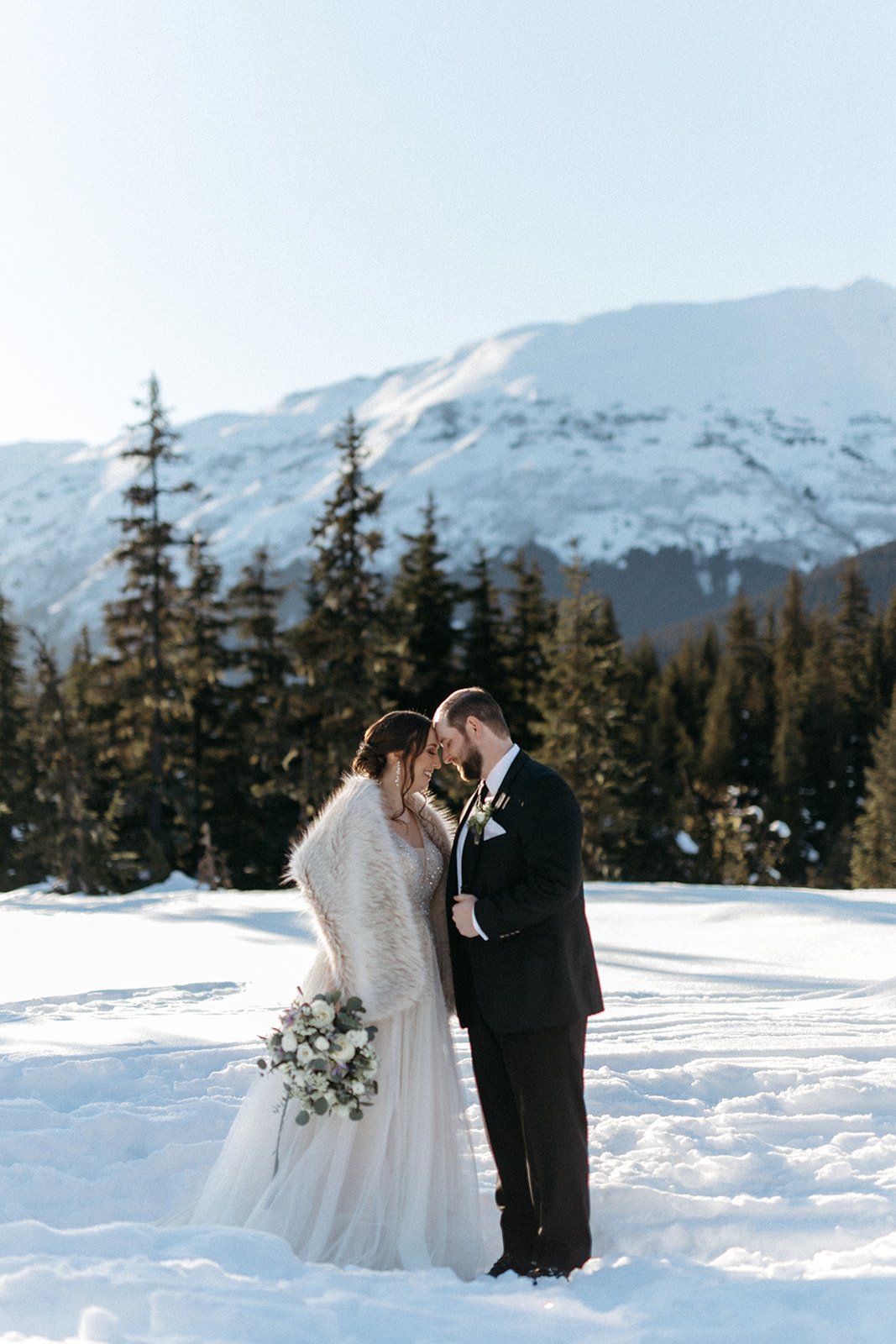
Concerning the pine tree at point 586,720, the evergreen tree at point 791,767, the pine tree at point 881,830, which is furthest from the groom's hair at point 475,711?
the evergreen tree at point 791,767

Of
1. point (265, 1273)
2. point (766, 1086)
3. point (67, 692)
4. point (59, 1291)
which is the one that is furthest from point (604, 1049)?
point (67, 692)

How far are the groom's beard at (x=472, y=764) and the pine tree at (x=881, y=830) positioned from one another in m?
41.3

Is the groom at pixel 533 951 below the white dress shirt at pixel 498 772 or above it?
below

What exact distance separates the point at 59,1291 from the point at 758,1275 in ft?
8.41

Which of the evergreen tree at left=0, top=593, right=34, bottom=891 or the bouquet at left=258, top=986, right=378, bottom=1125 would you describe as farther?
the evergreen tree at left=0, top=593, right=34, bottom=891

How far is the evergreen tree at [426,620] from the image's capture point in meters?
31.9

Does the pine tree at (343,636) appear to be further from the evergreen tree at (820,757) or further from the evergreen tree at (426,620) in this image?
the evergreen tree at (820,757)

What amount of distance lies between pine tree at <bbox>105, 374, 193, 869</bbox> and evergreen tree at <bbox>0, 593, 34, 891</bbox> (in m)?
7.57

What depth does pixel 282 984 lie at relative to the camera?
1147 centimetres

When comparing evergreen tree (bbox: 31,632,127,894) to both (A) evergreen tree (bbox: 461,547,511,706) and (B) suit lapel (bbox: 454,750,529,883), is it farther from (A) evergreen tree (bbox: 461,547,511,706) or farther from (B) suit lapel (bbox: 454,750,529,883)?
(B) suit lapel (bbox: 454,750,529,883)

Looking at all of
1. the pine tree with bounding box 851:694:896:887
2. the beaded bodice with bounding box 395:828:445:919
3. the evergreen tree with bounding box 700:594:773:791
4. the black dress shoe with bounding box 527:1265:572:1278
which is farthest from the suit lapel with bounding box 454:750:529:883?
the evergreen tree with bounding box 700:594:773:791

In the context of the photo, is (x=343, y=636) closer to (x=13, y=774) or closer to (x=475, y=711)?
(x=13, y=774)

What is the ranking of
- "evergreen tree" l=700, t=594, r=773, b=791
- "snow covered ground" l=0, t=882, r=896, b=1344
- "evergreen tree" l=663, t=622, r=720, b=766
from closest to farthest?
"snow covered ground" l=0, t=882, r=896, b=1344 < "evergreen tree" l=700, t=594, r=773, b=791 < "evergreen tree" l=663, t=622, r=720, b=766

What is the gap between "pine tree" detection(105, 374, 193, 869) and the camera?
30812 millimetres
